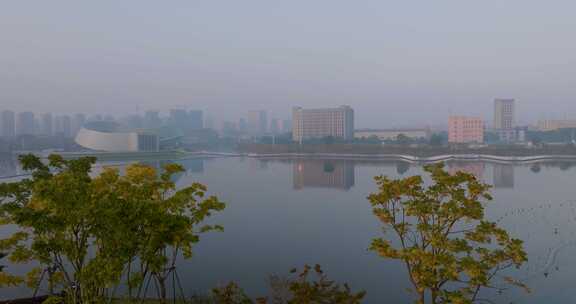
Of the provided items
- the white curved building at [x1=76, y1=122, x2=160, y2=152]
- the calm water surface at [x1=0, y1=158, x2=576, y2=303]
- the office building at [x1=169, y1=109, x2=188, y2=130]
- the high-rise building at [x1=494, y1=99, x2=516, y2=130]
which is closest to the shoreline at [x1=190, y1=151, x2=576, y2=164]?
the white curved building at [x1=76, y1=122, x2=160, y2=152]

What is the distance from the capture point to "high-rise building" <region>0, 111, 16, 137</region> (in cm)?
5353

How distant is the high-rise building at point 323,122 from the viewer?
59312 mm

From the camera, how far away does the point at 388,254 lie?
10.1 ft

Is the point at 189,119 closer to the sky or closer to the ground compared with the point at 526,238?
closer to the sky

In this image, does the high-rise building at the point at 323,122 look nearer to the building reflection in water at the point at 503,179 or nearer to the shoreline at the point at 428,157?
the shoreline at the point at 428,157

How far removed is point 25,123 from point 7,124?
3835 millimetres

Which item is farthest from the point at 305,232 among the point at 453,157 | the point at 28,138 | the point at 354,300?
the point at 28,138

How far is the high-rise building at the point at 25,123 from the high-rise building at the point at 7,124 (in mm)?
1647

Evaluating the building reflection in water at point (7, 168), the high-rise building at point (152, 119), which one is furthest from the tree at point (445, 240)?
the high-rise building at point (152, 119)

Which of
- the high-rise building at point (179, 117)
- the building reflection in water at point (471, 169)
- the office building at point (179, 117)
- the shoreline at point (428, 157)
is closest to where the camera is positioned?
the building reflection in water at point (471, 169)

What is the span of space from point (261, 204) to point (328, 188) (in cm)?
506

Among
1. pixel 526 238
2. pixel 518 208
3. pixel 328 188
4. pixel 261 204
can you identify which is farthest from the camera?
pixel 328 188

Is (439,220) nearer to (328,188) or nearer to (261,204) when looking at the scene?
(261,204)

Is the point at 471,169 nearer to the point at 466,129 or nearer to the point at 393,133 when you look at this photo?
the point at 466,129
